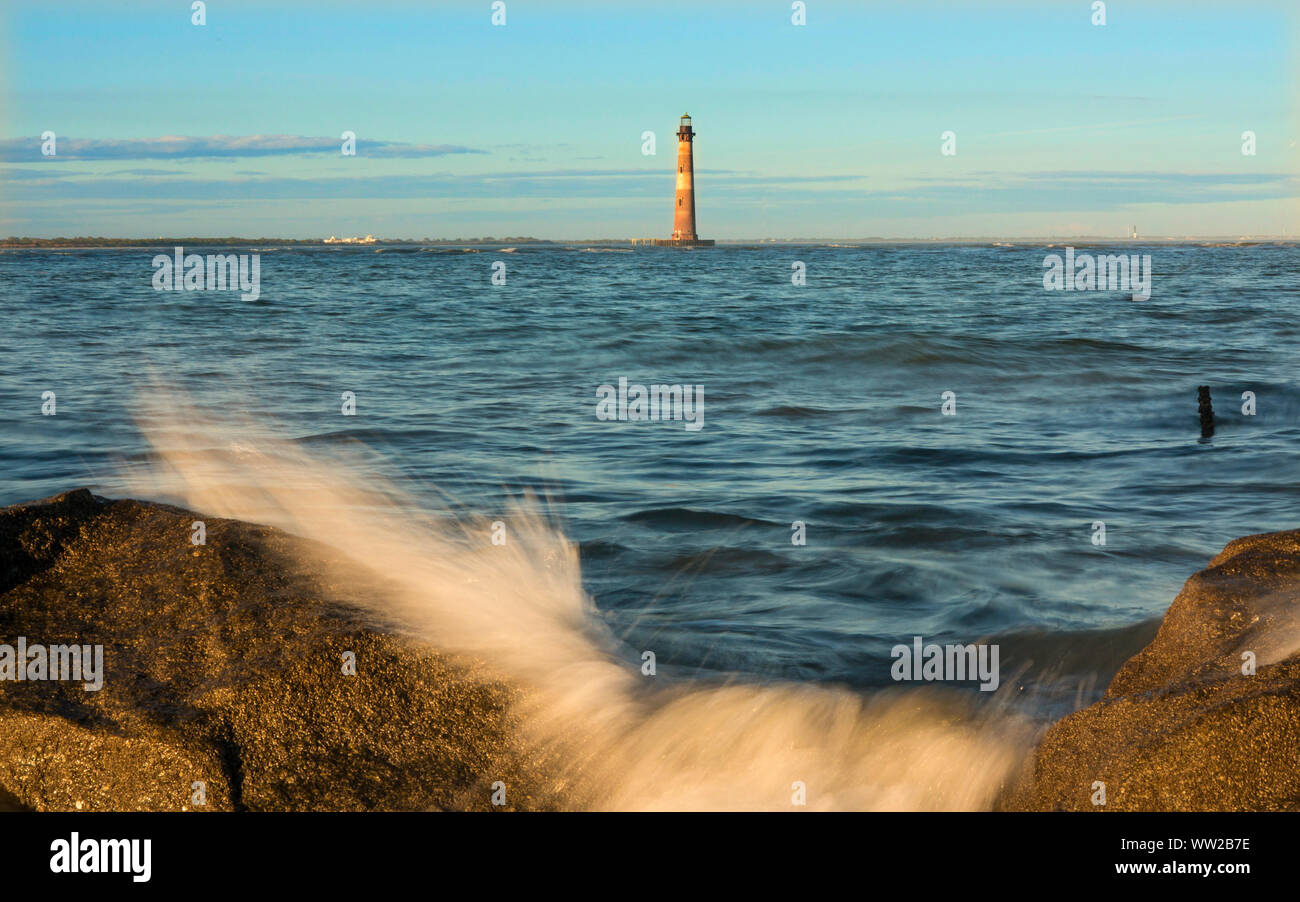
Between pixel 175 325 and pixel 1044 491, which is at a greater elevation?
pixel 175 325

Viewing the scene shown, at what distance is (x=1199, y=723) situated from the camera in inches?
130

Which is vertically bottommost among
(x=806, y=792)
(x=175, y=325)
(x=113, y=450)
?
(x=806, y=792)

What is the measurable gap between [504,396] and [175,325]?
1502cm

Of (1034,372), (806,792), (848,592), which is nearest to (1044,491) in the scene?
(848,592)

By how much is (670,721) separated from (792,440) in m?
8.60

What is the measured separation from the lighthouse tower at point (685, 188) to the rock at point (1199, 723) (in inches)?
3573

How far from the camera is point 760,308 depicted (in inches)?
1348

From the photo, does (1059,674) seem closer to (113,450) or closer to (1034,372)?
(113,450)

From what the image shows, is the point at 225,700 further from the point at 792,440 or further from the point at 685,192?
the point at 685,192

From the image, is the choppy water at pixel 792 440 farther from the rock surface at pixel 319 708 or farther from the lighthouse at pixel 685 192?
the lighthouse at pixel 685 192

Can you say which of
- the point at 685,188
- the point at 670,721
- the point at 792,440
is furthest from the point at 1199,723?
the point at 685,188

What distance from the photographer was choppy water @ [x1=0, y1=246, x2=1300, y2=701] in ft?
21.7
